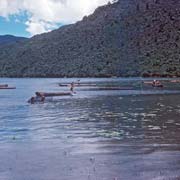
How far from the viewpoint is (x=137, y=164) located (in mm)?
15906

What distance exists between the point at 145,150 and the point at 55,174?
17.3 feet

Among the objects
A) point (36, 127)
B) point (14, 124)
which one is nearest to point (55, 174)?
point (36, 127)

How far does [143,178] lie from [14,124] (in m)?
18.4

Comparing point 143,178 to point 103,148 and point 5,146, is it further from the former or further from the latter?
point 5,146

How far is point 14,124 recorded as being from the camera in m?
31.2

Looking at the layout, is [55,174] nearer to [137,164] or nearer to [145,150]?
[137,164]

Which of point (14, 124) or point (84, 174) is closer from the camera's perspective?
→ point (84, 174)

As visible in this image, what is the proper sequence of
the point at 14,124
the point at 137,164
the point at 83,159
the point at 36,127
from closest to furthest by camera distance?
the point at 137,164 < the point at 83,159 < the point at 36,127 < the point at 14,124

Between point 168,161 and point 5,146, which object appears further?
point 5,146

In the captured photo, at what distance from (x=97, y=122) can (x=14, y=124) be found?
532 cm

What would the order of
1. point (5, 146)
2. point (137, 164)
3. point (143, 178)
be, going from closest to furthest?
point (143, 178)
point (137, 164)
point (5, 146)

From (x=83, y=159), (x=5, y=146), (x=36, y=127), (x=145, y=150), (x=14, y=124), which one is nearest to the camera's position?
(x=83, y=159)

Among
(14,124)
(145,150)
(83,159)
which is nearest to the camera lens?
(83,159)

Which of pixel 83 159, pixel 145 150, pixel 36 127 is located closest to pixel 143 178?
pixel 83 159
